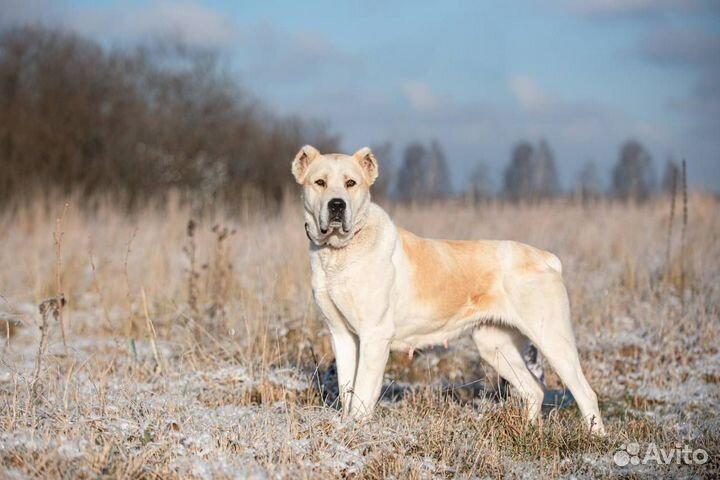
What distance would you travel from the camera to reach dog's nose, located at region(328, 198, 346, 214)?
14.6 ft

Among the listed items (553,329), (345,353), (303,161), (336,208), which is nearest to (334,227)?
(336,208)

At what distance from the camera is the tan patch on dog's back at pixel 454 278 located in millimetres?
4863

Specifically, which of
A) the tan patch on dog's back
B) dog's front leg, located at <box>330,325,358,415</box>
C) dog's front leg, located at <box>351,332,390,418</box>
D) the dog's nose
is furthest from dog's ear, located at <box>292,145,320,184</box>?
dog's front leg, located at <box>351,332,390,418</box>

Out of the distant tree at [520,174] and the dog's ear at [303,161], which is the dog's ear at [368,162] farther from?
A: the distant tree at [520,174]

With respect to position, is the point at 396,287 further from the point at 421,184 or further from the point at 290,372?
the point at 421,184

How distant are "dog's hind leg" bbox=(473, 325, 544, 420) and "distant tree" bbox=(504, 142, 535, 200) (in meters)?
9.37

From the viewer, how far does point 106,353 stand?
6.91m

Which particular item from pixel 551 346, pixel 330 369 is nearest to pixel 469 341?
pixel 330 369

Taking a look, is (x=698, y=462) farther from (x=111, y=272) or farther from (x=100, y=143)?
(x=100, y=143)

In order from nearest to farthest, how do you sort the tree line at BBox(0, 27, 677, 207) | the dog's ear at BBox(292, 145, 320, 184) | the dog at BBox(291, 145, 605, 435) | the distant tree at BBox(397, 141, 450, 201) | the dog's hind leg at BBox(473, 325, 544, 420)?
1. the dog at BBox(291, 145, 605, 435)
2. the dog's ear at BBox(292, 145, 320, 184)
3. the dog's hind leg at BBox(473, 325, 544, 420)
4. the distant tree at BBox(397, 141, 450, 201)
5. the tree line at BBox(0, 27, 677, 207)

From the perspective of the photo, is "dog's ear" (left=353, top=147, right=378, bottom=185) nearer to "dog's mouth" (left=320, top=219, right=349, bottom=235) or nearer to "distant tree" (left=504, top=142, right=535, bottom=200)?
"dog's mouth" (left=320, top=219, right=349, bottom=235)

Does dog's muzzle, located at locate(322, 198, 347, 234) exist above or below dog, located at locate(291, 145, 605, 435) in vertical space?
above

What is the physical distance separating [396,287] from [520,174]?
18161mm

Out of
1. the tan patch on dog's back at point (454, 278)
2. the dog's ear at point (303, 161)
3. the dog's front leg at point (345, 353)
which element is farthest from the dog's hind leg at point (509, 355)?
the dog's ear at point (303, 161)
